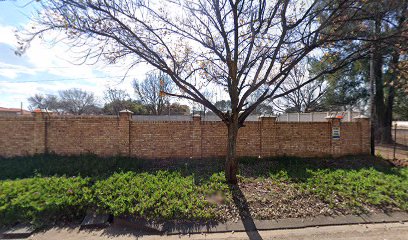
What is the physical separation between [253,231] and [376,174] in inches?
199

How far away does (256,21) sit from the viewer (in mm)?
5176

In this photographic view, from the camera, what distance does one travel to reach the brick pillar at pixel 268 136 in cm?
782

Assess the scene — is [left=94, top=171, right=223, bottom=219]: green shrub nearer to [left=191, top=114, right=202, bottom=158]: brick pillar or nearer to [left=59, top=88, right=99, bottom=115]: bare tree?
[left=191, top=114, right=202, bottom=158]: brick pillar

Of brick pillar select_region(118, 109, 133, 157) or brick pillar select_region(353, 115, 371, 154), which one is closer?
brick pillar select_region(118, 109, 133, 157)

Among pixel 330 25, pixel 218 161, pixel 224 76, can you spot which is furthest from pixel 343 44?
pixel 218 161

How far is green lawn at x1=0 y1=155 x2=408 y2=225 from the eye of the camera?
427cm

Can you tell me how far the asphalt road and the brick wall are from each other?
12.5ft

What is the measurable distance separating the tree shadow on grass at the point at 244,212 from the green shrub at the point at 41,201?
11.3ft

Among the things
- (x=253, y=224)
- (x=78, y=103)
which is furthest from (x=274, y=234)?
(x=78, y=103)

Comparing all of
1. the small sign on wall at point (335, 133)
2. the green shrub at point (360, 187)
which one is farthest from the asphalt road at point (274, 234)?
the small sign on wall at point (335, 133)

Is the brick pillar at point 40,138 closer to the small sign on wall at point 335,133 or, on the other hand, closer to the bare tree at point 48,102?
the small sign on wall at point 335,133

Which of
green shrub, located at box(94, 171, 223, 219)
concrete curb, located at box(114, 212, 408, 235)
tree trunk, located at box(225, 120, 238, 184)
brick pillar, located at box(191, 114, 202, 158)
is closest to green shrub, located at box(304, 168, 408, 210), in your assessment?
concrete curb, located at box(114, 212, 408, 235)

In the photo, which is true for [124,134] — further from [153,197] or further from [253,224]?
[253,224]

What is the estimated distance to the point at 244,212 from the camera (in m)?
4.35
